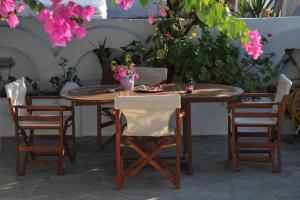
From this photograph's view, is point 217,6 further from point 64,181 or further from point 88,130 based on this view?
point 88,130

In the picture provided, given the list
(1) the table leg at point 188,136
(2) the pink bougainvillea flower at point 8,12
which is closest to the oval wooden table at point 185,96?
(1) the table leg at point 188,136

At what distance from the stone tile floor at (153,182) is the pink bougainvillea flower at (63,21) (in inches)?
117

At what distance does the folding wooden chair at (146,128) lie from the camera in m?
4.62

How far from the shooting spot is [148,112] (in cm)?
471

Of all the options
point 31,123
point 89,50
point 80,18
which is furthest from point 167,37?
point 80,18

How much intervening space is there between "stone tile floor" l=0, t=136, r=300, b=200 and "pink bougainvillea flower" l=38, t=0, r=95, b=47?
117 inches

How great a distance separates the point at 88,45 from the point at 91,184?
3.02 metres

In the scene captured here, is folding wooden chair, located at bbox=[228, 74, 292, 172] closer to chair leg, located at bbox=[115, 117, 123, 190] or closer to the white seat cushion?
the white seat cushion

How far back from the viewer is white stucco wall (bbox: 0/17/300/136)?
729 centimetres

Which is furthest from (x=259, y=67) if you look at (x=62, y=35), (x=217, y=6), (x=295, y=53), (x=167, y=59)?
(x=62, y=35)

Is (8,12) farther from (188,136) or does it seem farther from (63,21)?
(188,136)

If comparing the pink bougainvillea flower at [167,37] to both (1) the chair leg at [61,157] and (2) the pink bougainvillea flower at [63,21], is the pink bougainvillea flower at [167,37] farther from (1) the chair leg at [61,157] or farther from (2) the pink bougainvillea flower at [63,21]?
(2) the pink bougainvillea flower at [63,21]

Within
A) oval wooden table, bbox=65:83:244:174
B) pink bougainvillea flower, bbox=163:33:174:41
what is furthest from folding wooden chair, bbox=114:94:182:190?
pink bougainvillea flower, bbox=163:33:174:41

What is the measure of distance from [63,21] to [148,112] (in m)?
2.82
